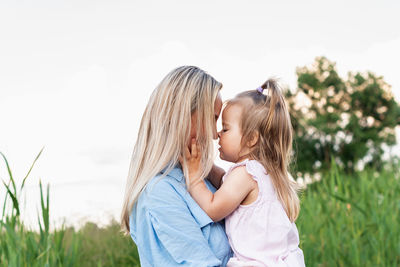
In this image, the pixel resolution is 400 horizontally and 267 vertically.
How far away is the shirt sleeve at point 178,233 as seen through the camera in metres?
1.88

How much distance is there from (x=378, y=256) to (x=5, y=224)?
9.06ft

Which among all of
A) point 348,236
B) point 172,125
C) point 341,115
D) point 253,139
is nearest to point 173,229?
point 172,125

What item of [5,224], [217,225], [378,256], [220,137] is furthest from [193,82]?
[378,256]

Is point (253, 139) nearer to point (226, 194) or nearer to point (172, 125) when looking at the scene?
point (226, 194)

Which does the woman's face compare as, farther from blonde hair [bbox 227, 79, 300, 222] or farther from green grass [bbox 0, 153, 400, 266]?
green grass [bbox 0, 153, 400, 266]

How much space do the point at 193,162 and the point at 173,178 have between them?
0.40ft

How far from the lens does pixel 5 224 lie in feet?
8.95

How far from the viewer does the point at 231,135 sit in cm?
231

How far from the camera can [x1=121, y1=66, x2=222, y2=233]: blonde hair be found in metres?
2.00

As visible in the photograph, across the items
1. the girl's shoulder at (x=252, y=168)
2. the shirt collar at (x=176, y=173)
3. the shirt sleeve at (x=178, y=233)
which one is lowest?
the shirt sleeve at (x=178, y=233)

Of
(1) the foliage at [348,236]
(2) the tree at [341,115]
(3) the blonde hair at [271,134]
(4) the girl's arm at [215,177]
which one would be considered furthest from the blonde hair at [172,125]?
(2) the tree at [341,115]

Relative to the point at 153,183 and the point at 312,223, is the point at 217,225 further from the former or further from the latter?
the point at 312,223

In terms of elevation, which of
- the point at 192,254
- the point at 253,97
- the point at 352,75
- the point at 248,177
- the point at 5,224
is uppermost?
the point at 253,97

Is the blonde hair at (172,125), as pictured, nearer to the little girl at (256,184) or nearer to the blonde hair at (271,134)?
the little girl at (256,184)
